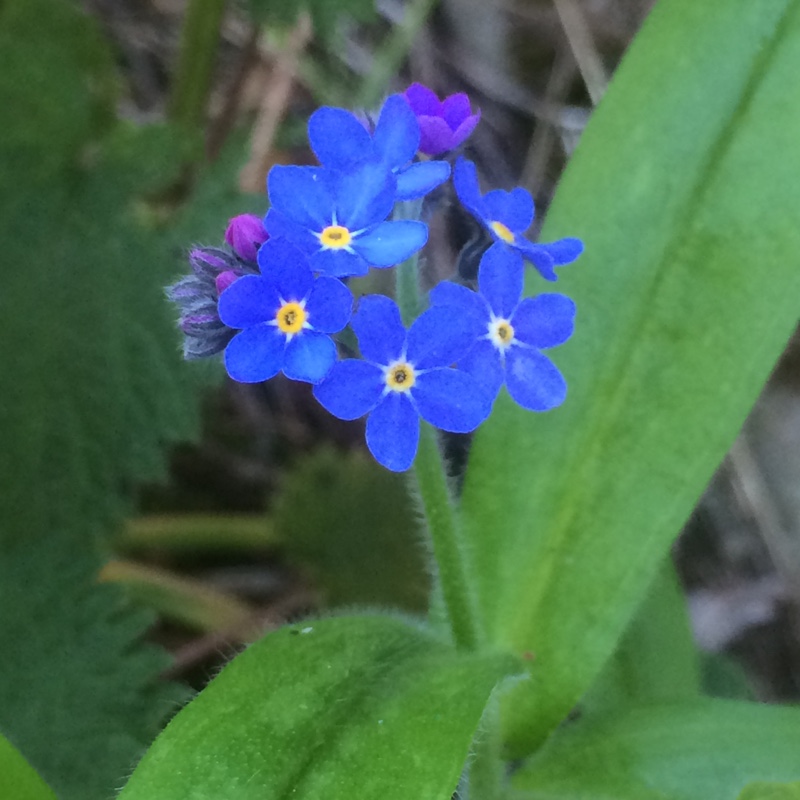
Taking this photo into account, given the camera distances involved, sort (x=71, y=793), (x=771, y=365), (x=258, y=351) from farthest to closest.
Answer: (x=71, y=793), (x=771, y=365), (x=258, y=351)

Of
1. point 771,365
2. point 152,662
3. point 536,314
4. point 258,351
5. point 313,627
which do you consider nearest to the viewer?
point 258,351

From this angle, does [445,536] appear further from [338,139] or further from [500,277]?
[338,139]

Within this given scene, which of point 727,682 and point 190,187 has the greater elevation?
point 190,187

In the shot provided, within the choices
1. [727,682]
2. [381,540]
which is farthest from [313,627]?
[727,682]

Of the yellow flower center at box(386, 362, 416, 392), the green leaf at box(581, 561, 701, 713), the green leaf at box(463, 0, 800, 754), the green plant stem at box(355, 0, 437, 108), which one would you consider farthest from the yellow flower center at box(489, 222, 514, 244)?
the green plant stem at box(355, 0, 437, 108)

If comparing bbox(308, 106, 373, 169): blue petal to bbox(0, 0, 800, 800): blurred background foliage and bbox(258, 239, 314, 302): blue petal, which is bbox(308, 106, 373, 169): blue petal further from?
bbox(0, 0, 800, 800): blurred background foliage

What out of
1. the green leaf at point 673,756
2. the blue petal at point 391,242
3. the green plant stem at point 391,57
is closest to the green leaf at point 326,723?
the green leaf at point 673,756

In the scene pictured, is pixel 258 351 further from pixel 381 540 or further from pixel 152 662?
pixel 381 540
